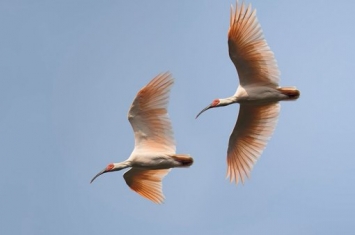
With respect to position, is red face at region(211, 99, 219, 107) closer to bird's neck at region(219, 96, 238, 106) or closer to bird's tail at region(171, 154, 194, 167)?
bird's neck at region(219, 96, 238, 106)

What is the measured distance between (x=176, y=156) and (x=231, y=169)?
2090mm

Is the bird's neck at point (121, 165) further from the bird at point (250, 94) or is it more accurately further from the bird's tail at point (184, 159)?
the bird at point (250, 94)

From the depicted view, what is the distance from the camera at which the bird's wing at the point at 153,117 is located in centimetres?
4062

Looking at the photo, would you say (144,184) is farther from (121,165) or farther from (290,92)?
(290,92)

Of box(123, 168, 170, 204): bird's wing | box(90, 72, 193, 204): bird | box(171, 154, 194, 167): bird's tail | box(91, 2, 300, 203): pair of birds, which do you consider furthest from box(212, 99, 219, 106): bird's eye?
box(123, 168, 170, 204): bird's wing

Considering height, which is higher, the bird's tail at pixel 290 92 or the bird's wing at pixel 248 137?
the bird's tail at pixel 290 92

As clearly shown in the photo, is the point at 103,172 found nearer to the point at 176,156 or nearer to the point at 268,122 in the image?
the point at 176,156

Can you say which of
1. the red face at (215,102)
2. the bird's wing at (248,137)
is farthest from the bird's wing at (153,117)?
the bird's wing at (248,137)

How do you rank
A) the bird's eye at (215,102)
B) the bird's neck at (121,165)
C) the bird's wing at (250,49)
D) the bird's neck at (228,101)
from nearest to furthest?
the bird's wing at (250,49), the bird's neck at (228,101), the bird's neck at (121,165), the bird's eye at (215,102)

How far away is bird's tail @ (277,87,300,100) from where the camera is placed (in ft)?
134

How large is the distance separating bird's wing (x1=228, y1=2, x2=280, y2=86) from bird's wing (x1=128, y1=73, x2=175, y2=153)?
2.21m

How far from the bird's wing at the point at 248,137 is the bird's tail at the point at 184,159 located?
1.67 m

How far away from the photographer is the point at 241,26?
131 ft

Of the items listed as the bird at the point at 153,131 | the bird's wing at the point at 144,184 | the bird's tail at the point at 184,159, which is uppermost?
the bird at the point at 153,131
